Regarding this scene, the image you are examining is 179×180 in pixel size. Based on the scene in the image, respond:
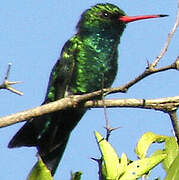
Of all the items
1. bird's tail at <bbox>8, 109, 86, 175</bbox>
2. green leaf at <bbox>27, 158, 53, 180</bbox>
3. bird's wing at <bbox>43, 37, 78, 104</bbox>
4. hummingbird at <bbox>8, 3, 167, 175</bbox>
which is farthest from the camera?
bird's wing at <bbox>43, 37, 78, 104</bbox>

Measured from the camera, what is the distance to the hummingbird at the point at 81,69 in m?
6.05

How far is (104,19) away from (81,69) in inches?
28.1

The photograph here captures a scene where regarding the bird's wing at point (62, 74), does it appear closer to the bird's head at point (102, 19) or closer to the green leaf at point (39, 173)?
the bird's head at point (102, 19)

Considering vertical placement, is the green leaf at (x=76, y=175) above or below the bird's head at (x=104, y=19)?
below

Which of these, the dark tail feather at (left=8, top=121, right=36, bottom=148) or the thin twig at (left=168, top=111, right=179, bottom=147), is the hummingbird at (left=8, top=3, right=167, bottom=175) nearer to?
the dark tail feather at (left=8, top=121, right=36, bottom=148)

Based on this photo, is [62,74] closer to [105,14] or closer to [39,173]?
[105,14]

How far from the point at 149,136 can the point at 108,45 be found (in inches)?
123

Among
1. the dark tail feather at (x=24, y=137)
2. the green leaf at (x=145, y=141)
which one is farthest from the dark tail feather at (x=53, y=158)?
the green leaf at (x=145, y=141)

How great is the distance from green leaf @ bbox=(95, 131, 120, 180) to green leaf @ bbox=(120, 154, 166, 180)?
0.06 metres

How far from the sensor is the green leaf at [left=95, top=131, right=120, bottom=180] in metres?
2.90

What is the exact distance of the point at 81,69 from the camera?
6.30m

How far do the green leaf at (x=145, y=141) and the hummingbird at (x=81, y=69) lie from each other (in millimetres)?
2390

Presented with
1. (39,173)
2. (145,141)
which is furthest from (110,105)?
(39,173)

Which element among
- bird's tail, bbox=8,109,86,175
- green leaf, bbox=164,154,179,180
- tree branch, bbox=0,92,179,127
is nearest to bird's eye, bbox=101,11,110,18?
bird's tail, bbox=8,109,86,175
